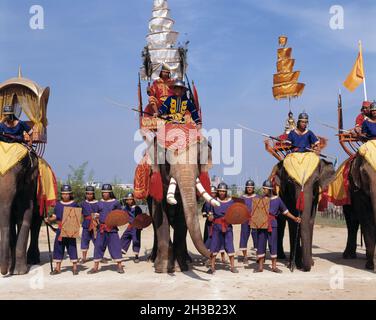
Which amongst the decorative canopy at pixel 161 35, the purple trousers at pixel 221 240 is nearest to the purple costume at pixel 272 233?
the purple trousers at pixel 221 240

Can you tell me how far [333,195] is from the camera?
34.1 feet

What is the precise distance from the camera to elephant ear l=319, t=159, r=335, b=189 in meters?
9.11

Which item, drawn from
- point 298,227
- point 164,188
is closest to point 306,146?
point 298,227

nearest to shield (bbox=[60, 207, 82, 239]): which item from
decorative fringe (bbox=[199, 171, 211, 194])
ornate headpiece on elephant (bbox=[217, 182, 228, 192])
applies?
decorative fringe (bbox=[199, 171, 211, 194])

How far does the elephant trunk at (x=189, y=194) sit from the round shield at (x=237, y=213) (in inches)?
56.9

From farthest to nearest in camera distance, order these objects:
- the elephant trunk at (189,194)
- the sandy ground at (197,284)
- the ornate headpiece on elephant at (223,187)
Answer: the ornate headpiece on elephant at (223,187), the elephant trunk at (189,194), the sandy ground at (197,284)

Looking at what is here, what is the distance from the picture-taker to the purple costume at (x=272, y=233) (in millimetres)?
8820

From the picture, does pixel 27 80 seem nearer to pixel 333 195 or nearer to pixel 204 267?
pixel 204 267

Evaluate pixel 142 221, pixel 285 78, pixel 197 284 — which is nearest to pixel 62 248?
pixel 142 221

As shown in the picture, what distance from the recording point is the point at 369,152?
8492 millimetres

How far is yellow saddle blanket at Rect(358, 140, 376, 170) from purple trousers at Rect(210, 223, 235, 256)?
2906 millimetres

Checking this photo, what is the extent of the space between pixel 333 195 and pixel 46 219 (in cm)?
616

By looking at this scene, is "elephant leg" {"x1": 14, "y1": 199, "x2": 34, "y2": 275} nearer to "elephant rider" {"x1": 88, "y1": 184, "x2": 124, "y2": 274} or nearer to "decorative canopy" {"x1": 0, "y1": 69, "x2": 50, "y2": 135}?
"elephant rider" {"x1": 88, "y1": 184, "x2": 124, "y2": 274}

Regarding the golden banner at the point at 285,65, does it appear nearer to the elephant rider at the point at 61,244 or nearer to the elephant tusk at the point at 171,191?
the elephant tusk at the point at 171,191
